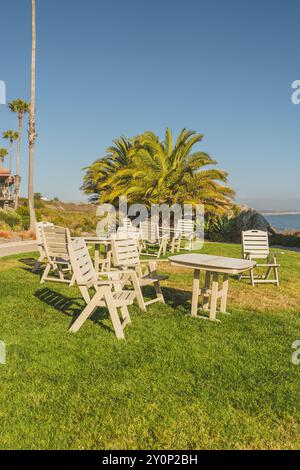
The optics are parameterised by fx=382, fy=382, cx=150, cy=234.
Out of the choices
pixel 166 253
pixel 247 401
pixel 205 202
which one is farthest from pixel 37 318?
pixel 205 202

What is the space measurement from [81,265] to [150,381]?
6.89 ft

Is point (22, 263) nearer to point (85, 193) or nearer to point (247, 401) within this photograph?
point (247, 401)

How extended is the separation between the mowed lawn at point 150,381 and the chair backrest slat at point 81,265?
62 cm

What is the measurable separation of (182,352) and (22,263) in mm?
6917

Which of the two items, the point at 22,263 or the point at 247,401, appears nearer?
the point at 247,401

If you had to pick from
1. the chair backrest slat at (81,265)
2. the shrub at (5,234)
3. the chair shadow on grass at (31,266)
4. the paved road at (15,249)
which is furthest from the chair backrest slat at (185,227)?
the chair backrest slat at (81,265)

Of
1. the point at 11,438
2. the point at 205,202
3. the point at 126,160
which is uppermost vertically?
the point at 126,160

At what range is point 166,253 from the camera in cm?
1355

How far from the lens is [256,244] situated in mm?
9008

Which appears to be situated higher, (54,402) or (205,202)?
(205,202)
